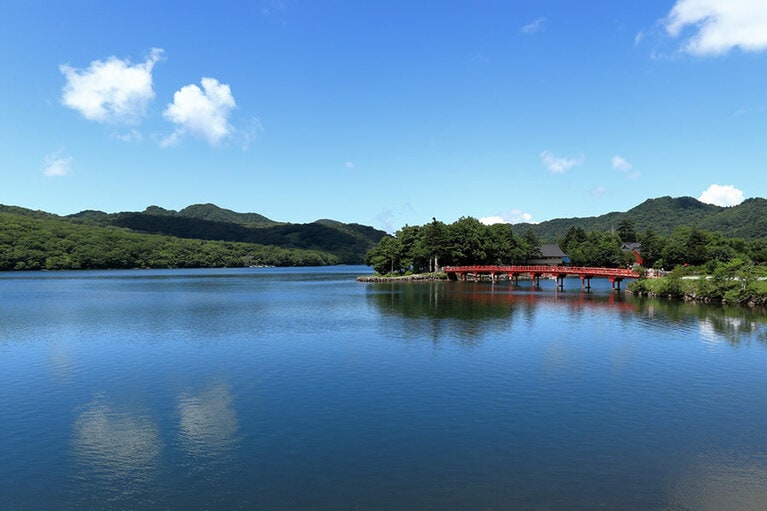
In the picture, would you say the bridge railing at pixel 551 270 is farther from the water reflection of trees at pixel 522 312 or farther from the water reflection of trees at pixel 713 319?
the water reflection of trees at pixel 713 319

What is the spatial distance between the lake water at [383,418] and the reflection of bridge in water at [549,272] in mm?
44731

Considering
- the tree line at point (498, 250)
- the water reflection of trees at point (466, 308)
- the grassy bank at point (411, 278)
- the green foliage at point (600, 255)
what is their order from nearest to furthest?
the water reflection of trees at point (466, 308) → the grassy bank at point (411, 278) → the tree line at point (498, 250) → the green foliage at point (600, 255)

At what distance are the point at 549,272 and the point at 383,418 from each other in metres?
81.1

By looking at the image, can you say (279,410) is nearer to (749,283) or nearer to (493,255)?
(749,283)

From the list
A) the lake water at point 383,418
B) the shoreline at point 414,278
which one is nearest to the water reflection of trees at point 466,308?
the lake water at point 383,418

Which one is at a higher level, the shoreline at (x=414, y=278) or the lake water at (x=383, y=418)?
the shoreline at (x=414, y=278)

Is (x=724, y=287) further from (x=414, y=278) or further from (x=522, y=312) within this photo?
(x=414, y=278)

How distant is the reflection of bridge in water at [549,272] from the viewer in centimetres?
8656

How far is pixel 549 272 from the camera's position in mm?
94938

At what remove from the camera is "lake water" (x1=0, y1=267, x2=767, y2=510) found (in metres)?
14.2

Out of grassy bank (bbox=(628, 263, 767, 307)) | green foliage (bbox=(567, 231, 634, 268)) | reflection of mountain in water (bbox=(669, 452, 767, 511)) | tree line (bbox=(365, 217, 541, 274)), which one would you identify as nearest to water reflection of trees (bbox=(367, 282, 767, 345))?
grassy bank (bbox=(628, 263, 767, 307))

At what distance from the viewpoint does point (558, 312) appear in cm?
5644

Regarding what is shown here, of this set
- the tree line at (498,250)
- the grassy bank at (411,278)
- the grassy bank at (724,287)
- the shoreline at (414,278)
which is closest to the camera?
the grassy bank at (724,287)

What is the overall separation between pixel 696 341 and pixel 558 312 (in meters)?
19.2
